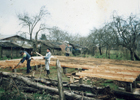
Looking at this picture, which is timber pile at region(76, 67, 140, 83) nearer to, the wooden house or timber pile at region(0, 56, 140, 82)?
timber pile at region(0, 56, 140, 82)

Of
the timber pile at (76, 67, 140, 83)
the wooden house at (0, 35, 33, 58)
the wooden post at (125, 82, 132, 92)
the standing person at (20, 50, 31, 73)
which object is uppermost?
the wooden house at (0, 35, 33, 58)

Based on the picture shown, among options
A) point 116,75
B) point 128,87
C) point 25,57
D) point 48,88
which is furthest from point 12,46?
point 128,87

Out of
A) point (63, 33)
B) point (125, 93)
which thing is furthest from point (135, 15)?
point (63, 33)

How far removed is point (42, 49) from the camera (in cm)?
2498

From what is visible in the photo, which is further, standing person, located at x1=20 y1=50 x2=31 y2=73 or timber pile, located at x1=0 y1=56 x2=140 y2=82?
standing person, located at x1=20 y1=50 x2=31 y2=73

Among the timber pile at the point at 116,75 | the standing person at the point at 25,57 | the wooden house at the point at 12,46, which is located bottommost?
the timber pile at the point at 116,75

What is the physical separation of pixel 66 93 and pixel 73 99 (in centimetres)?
26

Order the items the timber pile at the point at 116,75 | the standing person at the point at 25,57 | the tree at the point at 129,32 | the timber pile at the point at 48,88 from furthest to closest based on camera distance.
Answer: the tree at the point at 129,32 → the standing person at the point at 25,57 → the timber pile at the point at 116,75 → the timber pile at the point at 48,88

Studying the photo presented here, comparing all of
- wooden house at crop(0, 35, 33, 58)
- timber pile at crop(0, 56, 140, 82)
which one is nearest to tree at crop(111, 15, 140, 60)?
timber pile at crop(0, 56, 140, 82)

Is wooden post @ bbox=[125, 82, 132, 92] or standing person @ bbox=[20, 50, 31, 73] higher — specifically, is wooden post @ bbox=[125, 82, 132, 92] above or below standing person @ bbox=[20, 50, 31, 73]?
Answer: below

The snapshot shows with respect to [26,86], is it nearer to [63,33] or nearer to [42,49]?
[42,49]

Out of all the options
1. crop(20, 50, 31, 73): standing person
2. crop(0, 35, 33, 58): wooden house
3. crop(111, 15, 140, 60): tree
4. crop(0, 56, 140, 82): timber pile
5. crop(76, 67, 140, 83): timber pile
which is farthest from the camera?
crop(0, 35, 33, 58): wooden house

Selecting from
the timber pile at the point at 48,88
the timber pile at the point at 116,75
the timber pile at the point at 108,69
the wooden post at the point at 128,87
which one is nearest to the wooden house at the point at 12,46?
the timber pile at the point at 108,69

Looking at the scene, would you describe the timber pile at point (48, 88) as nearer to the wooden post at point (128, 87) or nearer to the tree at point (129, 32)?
the wooden post at point (128, 87)
